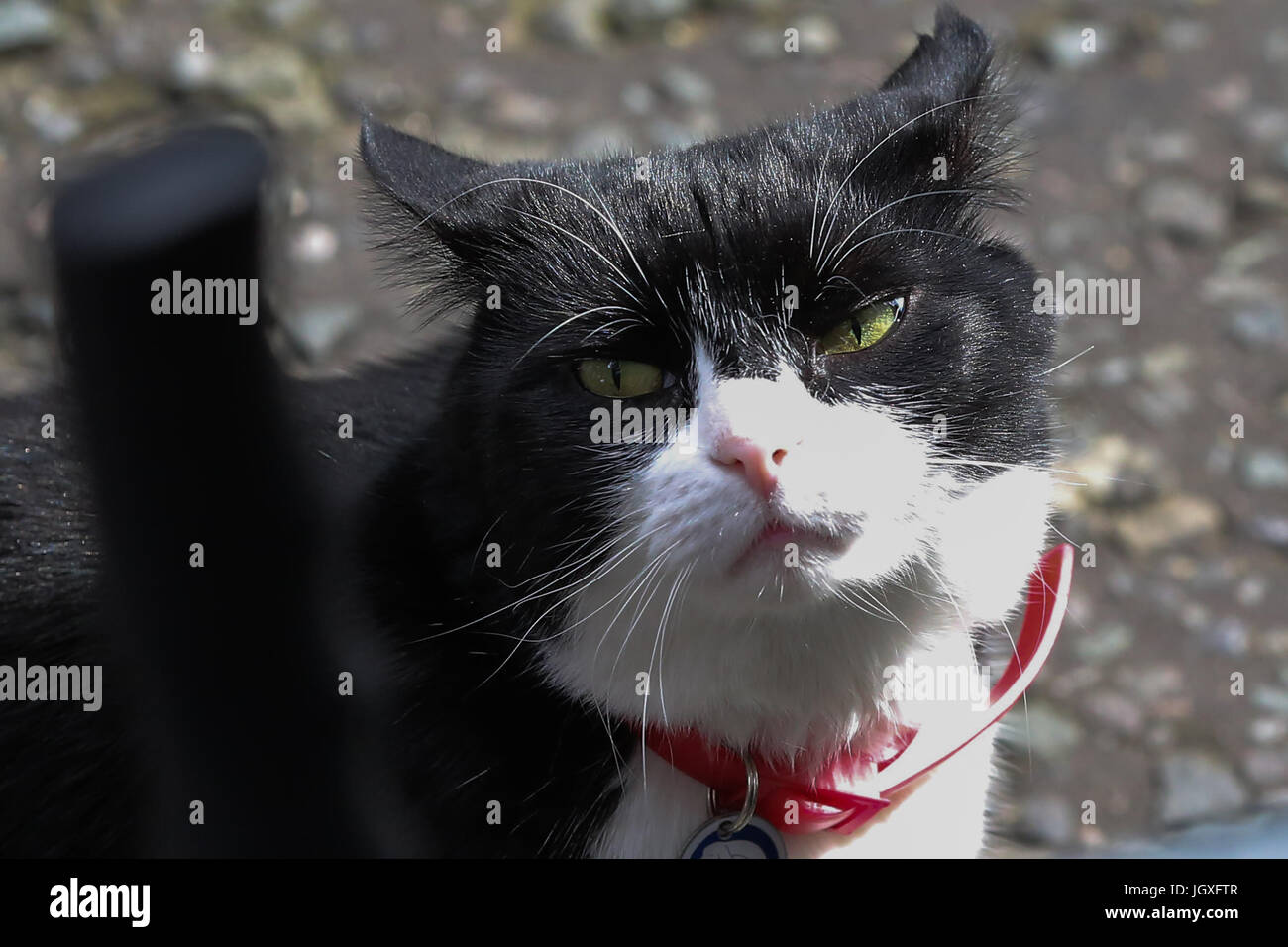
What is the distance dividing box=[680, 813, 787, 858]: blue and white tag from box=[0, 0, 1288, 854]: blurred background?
103 cm

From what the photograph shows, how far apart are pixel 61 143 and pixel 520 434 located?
2.26 metres

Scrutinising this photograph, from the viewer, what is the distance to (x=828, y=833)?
151cm

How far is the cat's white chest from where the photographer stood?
149cm

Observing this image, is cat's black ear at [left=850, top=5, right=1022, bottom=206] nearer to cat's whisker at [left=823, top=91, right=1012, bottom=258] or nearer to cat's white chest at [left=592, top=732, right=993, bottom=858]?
cat's whisker at [left=823, top=91, right=1012, bottom=258]

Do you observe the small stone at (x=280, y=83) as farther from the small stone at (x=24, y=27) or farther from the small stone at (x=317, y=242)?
the small stone at (x=24, y=27)

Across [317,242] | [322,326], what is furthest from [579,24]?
[322,326]

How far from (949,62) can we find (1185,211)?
6.97 feet

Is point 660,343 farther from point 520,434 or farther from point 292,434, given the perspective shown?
point 292,434

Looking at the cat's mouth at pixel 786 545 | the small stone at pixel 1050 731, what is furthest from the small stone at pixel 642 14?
the cat's mouth at pixel 786 545

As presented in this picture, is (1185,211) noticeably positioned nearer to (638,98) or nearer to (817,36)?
(817,36)

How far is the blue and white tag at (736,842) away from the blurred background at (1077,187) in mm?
1030

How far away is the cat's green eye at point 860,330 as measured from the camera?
4.37 feet

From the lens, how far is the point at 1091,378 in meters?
3.07
